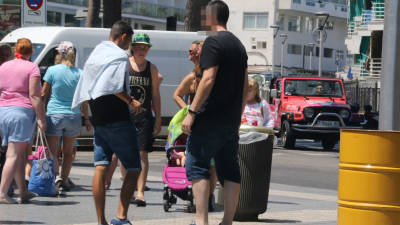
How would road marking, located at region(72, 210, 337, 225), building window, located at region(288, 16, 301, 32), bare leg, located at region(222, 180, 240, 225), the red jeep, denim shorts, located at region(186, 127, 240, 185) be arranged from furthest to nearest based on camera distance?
1. building window, located at region(288, 16, 301, 32)
2. the red jeep
3. road marking, located at region(72, 210, 337, 225)
4. bare leg, located at region(222, 180, 240, 225)
5. denim shorts, located at region(186, 127, 240, 185)

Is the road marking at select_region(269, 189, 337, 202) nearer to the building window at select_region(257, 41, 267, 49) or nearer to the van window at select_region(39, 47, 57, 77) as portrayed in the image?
the van window at select_region(39, 47, 57, 77)

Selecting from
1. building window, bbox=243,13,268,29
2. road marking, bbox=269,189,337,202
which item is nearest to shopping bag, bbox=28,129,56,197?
road marking, bbox=269,189,337,202

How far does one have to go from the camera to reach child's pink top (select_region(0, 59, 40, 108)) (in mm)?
10172

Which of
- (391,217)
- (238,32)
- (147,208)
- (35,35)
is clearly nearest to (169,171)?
(147,208)

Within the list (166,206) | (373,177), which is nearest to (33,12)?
(166,206)

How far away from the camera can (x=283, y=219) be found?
9.65 m

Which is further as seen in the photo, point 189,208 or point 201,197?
point 189,208

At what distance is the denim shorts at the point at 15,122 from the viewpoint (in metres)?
10.2

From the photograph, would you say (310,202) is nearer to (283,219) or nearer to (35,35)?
(283,219)

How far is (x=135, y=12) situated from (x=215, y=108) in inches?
2992

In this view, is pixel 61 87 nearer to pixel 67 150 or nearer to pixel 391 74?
pixel 67 150

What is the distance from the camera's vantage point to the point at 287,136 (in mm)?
24812

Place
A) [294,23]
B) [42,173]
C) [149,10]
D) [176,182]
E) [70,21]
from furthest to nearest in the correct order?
1. [294,23]
2. [149,10]
3. [70,21]
4. [42,173]
5. [176,182]

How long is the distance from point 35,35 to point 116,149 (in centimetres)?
1230
